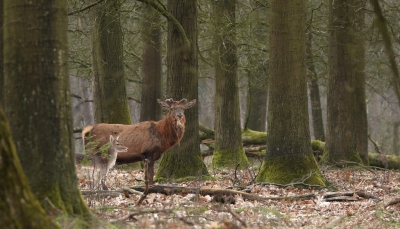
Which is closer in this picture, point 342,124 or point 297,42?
point 297,42

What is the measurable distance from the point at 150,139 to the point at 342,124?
19.1ft

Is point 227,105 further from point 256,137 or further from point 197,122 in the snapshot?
point 197,122

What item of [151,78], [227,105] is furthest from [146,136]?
[151,78]

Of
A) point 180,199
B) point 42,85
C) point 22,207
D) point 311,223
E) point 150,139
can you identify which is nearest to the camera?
point 22,207

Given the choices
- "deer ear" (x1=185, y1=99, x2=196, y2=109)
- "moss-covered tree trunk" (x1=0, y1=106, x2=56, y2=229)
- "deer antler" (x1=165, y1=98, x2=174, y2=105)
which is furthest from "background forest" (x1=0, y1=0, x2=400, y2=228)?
"deer antler" (x1=165, y1=98, x2=174, y2=105)

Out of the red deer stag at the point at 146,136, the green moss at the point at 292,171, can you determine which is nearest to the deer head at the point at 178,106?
the red deer stag at the point at 146,136

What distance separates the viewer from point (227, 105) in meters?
17.9

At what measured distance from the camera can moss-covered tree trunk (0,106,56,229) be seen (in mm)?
4071

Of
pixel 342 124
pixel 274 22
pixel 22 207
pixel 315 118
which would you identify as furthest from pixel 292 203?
pixel 315 118

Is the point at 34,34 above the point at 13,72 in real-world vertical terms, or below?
above

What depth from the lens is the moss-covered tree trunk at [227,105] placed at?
17266 millimetres

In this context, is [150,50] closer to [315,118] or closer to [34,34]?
[315,118]

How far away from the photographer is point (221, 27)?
1573 centimetres

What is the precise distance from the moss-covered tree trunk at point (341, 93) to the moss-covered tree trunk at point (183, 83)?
4.70m
